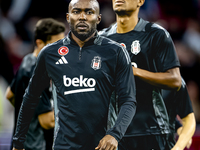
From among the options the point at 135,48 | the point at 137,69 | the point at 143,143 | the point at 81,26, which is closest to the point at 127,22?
the point at 135,48

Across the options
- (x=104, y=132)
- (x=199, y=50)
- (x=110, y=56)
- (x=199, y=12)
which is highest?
(x=110, y=56)

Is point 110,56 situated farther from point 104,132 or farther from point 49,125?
point 49,125

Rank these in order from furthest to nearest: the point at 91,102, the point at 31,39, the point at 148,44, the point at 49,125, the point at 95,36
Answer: the point at 31,39
the point at 49,125
the point at 148,44
the point at 95,36
the point at 91,102

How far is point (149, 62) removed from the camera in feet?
11.9

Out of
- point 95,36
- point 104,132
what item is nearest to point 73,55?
point 95,36

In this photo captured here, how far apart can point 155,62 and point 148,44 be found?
0.66 ft

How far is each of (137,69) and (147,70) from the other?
0.22 metres

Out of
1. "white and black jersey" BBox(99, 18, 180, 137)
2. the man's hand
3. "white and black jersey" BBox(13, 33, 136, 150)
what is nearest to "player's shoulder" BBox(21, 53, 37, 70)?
"white and black jersey" BBox(99, 18, 180, 137)

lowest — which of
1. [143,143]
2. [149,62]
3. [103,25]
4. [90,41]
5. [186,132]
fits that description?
[103,25]

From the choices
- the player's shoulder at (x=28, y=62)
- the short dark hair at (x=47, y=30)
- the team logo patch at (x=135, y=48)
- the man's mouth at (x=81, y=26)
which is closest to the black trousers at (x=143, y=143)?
the team logo patch at (x=135, y=48)

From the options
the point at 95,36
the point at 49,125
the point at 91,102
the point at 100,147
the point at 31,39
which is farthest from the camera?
the point at 31,39

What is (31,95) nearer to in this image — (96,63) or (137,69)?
(96,63)

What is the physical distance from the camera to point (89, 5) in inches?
119

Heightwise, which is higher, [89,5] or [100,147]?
[89,5]
